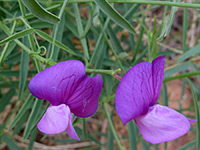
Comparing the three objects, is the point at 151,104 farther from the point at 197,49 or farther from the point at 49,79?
the point at 197,49

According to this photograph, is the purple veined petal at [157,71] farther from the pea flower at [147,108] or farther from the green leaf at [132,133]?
the green leaf at [132,133]

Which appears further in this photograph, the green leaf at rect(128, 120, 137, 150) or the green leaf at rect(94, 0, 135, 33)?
the green leaf at rect(128, 120, 137, 150)

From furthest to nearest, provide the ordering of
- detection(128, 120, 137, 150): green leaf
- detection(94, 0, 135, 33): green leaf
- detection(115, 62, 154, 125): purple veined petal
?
detection(128, 120, 137, 150): green leaf < detection(94, 0, 135, 33): green leaf < detection(115, 62, 154, 125): purple veined petal

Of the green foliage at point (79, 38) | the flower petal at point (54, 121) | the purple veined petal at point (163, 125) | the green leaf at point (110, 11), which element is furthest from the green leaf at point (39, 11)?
the purple veined petal at point (163, 125)

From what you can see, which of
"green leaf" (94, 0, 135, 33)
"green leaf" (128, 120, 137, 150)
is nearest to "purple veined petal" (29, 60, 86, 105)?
"green leaf" (94, 0, 135, 33)

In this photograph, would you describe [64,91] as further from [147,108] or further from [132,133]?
[132,133]

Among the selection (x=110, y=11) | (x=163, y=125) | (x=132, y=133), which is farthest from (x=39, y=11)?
(x=132, y=133)

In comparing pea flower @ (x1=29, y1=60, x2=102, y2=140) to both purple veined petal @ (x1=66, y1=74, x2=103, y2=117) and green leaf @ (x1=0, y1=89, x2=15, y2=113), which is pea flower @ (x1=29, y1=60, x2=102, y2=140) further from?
green leaf @ (x1=0, y1=89, x2=15, y2=113)
